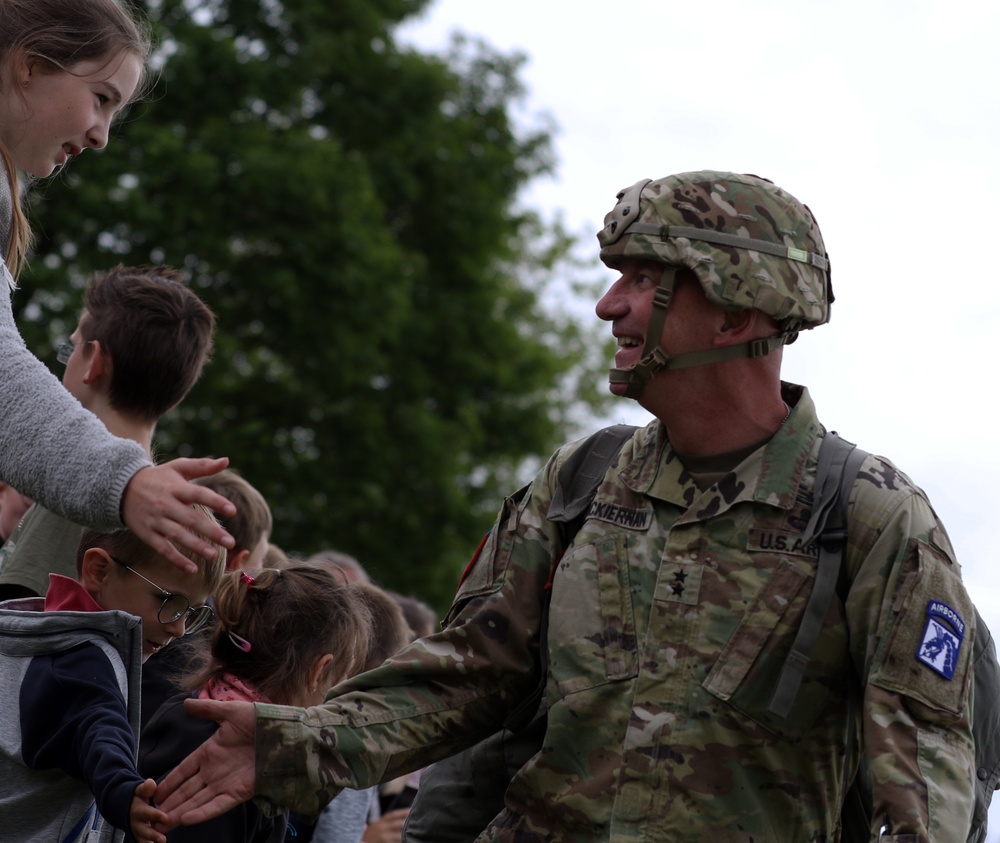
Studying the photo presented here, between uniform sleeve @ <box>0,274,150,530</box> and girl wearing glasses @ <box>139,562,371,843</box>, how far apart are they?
4.04 ft

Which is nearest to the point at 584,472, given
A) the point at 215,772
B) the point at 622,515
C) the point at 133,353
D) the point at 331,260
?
the point at 622,515

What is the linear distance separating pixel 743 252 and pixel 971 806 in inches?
56.7

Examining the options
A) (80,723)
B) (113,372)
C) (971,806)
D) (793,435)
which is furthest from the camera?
(113,372)

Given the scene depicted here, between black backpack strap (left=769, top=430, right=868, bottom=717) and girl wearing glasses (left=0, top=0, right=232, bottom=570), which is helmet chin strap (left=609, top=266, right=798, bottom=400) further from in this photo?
girl wearing glasses (left=0, top=0, right=232, bottom=570)

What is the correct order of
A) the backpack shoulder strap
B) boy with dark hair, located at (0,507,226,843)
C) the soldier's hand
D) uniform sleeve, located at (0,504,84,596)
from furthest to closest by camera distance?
uniform sleeve, located at (0,504,84,596)
the backpack shoulder strap
boy with dark hair, located at (0,507,226,843)
the soldier's hand

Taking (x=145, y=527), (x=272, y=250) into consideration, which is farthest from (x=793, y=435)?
(x=272, y=250)

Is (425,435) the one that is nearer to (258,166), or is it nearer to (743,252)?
(258,166)

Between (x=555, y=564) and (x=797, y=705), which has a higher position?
(x=555, y=564)

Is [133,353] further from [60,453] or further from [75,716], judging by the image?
[60,453]

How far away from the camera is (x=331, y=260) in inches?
720

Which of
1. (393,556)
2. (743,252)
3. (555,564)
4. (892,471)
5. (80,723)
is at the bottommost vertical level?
(80,723)

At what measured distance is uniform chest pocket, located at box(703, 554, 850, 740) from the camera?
356 centimetres

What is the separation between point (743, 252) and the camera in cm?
383

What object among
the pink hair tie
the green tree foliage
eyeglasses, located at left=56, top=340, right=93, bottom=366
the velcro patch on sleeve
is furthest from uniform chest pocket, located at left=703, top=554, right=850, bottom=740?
the green tree foliage
